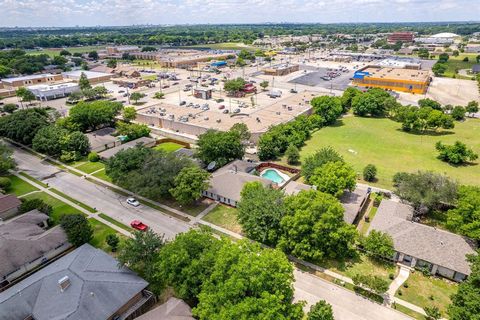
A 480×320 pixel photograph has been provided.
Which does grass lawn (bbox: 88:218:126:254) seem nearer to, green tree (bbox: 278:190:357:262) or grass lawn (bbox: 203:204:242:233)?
grass lawn (bbox: 203:204:242:233)

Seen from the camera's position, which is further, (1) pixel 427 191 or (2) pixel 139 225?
(2) pixel 139 225

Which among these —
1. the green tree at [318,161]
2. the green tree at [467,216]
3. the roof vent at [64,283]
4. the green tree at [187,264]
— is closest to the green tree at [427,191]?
the green tree at [467,216]

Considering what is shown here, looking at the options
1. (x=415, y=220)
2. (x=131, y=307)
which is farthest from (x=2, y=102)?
(x=415, y=220)

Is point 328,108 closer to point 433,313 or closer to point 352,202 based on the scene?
point 352,202

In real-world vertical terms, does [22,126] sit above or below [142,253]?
above

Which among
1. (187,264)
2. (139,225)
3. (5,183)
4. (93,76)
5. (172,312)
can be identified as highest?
(187,264)

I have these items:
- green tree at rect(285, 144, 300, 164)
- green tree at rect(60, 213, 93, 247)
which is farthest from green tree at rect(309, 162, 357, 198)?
green tree at rect(60, 213, 93, 247)

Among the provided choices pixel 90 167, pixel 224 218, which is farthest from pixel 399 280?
pixel 90 167

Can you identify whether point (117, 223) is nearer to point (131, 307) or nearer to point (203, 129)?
point (131, 307)
